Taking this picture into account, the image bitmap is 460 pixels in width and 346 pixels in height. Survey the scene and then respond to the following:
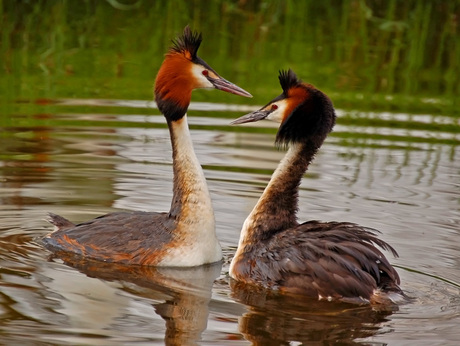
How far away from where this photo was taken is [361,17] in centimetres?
1673

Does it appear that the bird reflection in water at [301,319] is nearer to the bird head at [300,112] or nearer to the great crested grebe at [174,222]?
the great crested grebe at [174,222]

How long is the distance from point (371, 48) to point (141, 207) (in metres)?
7.69

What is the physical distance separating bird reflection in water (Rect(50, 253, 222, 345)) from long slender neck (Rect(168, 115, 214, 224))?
390 mm

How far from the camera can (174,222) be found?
7.11 meters

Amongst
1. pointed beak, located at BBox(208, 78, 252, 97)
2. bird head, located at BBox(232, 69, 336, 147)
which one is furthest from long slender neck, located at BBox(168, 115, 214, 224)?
bird head, located at BBox(232, 69, 336, 147)

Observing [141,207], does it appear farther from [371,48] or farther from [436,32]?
[436,32]

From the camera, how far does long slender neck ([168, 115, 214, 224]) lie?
713 centimetres

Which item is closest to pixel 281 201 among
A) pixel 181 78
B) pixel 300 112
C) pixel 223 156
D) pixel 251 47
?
pixel 300 112

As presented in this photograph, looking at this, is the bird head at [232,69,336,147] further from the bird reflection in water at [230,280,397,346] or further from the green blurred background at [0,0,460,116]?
the green blurred background at [0,0,460,116]

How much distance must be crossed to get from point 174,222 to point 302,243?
1.07 metres

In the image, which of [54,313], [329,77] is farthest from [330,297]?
[329,77]

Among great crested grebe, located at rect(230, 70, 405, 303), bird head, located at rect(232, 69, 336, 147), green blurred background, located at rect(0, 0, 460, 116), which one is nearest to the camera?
great crested grebe, located at rect(230, 70, 405, 303)

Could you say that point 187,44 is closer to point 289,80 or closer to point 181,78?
point 181,78

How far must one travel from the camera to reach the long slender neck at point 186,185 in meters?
7.13
